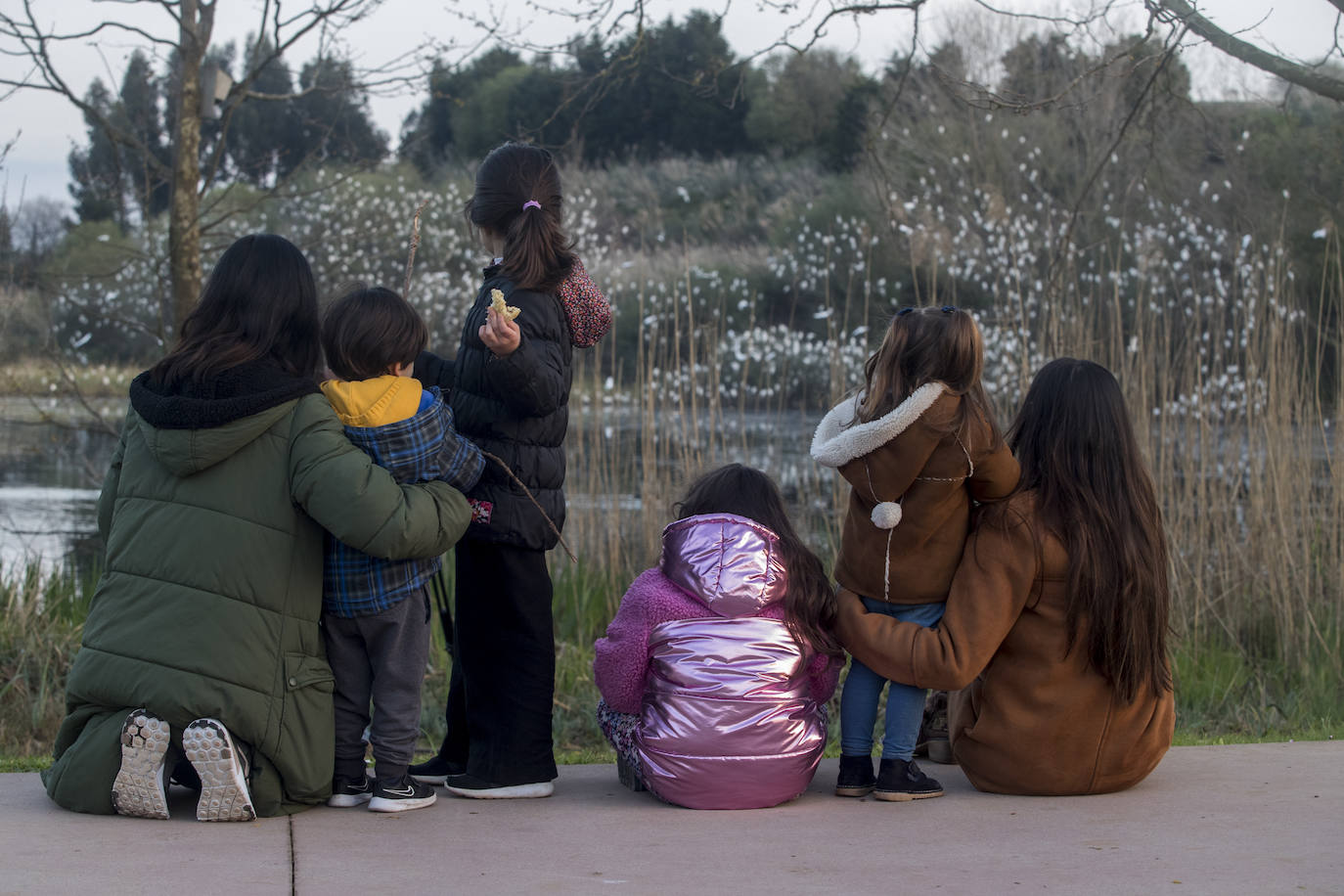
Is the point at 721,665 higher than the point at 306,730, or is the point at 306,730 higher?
the point at 721,665

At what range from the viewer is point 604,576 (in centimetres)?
616

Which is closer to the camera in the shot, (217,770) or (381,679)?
(217,770)

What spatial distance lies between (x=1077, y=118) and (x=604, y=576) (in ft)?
40.4

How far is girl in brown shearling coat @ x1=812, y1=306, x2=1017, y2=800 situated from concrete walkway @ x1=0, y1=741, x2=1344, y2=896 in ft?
0.60

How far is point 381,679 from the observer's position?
3189mm

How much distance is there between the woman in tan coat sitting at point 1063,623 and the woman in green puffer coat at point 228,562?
126 centimetres

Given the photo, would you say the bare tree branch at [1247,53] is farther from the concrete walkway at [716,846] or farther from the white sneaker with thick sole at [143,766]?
the white sneaker with thick sole at [143,766]

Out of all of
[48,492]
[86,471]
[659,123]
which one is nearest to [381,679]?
[86,471]

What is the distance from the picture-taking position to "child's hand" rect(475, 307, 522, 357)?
3.05m

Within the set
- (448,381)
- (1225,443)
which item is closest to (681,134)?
(1225,443)

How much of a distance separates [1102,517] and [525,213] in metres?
1.64

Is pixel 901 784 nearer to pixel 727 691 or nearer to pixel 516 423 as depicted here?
pixel 727 691

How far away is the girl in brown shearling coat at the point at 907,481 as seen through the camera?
3186mm

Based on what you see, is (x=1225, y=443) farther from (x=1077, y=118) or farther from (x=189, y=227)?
(x=1077, y=118)
